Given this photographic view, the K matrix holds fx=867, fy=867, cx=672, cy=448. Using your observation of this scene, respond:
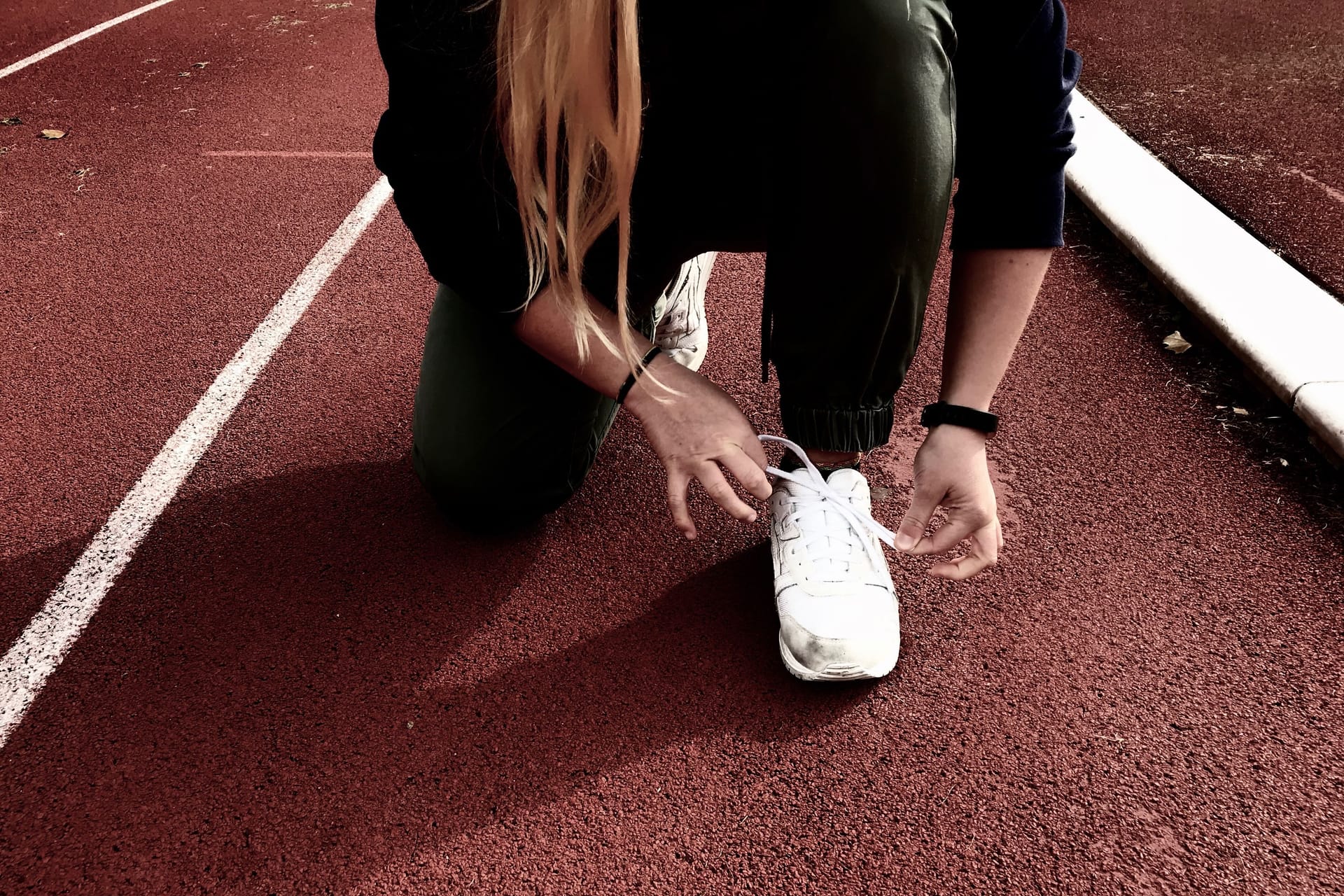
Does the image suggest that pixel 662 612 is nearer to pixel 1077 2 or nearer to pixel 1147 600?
pixel 1147 600

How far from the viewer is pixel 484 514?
72.5 inches

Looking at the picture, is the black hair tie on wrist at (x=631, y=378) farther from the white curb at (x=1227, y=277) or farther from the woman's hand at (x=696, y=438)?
the white curb at (x=1227, y=277)

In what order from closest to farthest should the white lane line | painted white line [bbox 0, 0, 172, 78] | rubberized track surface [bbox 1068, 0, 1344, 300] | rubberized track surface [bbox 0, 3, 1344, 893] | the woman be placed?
1. the woman
2. rubberized track surface [bbox 0, 3, 1344, 893]
3. the white lane line
4. rubberized track surface [bbox 1068, 0, 1344, 300]
5. painted white line [bbox 0, 0, 172, 78]

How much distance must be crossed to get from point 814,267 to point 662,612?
30.0 inches

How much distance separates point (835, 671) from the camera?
5.01ft

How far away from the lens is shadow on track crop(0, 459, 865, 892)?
1.38 meters

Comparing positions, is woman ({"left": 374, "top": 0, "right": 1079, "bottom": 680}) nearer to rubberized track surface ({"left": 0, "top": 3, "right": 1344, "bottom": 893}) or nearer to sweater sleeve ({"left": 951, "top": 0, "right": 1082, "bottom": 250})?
sweater sleeve ({"left": 951, "top": 0, "right": 1082, "bottom": 250})

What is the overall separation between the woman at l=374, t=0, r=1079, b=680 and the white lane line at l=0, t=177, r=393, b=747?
41.3 inches

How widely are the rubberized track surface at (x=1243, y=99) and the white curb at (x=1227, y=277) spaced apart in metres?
0.16

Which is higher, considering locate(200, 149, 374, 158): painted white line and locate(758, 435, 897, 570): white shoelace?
locate(758, 435, 897, 570): white shoelace

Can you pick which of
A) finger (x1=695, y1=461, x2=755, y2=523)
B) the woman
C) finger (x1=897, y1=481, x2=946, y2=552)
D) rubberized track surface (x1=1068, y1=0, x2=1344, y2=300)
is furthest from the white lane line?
rubberized track surface (x1=1068, y1=0, x2=1344, y2=300)

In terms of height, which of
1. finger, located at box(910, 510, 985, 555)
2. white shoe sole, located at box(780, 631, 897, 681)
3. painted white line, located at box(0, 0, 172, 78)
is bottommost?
painted white line, located at box(0, 0, 172, 78)

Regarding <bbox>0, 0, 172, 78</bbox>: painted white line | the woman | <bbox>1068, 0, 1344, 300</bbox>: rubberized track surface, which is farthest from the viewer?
<bbox>0, 0, 172, 78</bbox>: painted white line

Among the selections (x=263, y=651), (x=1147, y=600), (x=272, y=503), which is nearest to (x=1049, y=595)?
(x=1147, y=600)
